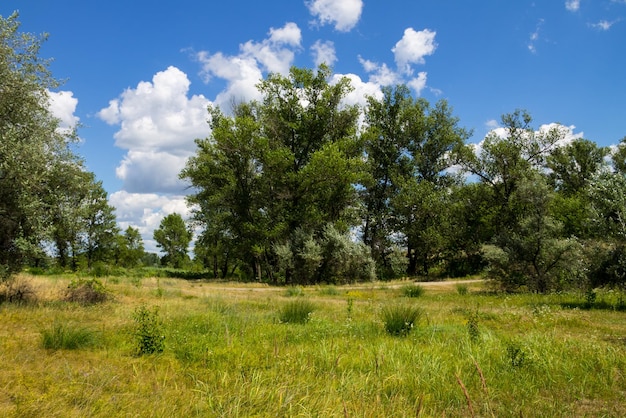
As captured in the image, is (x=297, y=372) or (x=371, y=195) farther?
(x=371, y=195)

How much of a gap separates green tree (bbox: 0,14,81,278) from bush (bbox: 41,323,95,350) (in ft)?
19.1

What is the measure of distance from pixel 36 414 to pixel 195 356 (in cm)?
294

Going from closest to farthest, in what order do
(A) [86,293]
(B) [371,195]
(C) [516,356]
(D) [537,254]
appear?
(C) [516,356] → (A) [86,293] → (D) [537,254] → (B) [371,195]

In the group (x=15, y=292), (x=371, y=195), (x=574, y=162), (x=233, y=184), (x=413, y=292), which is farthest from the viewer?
(x=574, y=162)

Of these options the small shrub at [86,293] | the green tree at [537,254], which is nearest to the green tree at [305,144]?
the green tree at [537,254]

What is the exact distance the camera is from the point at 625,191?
14.6m

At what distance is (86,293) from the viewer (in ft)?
48.0

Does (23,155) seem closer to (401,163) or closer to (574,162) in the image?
(401,163)

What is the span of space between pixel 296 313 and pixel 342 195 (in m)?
26.4

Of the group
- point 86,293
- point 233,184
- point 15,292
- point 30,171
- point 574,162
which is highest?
point 574,162

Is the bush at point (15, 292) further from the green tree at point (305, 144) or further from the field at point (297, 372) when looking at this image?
the green tree at point (305, 144)

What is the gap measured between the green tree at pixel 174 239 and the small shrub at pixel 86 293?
68.3 meters

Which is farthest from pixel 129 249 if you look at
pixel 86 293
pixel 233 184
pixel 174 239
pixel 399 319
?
pixel 399 319

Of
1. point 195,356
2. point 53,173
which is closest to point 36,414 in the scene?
point 195,356
